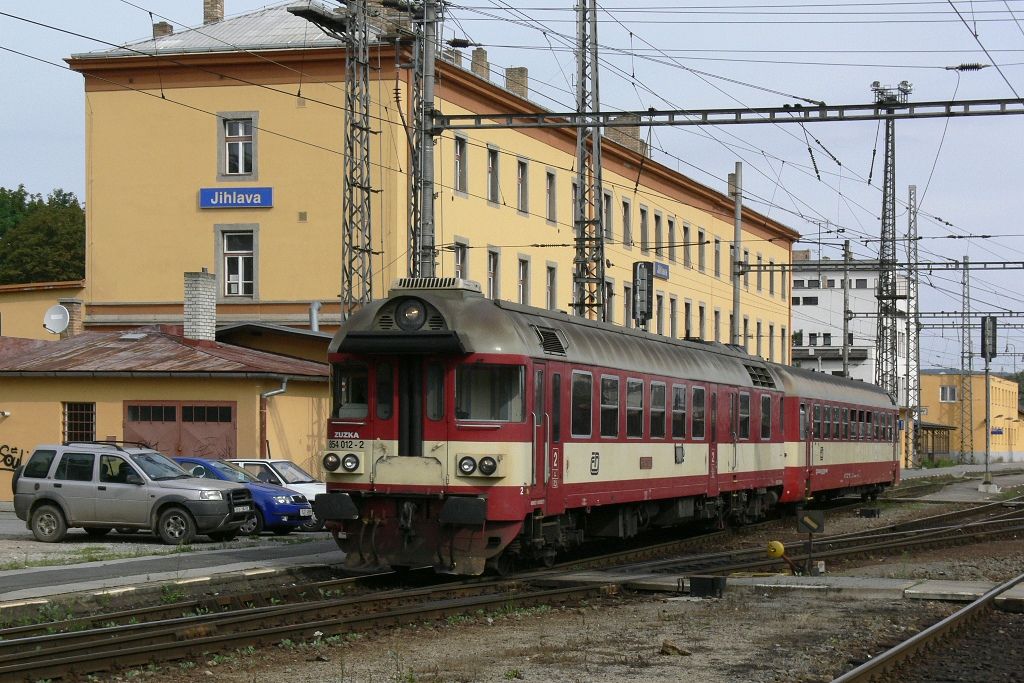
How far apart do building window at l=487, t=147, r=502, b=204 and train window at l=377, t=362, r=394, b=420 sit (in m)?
28.8

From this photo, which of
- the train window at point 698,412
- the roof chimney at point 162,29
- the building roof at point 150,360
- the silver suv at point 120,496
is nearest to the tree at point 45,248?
the roof chimney at point 162,29

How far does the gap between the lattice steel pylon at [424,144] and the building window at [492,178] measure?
55.8 ft

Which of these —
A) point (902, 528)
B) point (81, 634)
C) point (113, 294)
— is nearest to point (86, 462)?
point (81, 634)

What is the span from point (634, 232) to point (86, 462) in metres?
36.3

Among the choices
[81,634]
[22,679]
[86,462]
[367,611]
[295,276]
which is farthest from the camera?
[295,276]

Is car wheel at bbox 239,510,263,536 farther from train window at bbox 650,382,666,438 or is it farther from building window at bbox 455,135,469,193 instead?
building window at bbox 455,135,469,193

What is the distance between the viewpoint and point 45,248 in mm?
71438

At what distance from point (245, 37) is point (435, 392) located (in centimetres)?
3045

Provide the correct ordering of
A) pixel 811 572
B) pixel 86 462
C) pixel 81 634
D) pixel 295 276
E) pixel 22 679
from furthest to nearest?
pixel 295 276
pixel 86 462
pixel 811 572
pixel 81 634
pixel 22 679

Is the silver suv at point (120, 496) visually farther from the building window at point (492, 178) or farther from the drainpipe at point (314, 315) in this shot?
the building window at point (492, 178)

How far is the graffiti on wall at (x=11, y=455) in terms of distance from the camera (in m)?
33.1

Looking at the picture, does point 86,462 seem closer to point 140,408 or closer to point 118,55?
point 140,408

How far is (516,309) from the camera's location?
17703mm

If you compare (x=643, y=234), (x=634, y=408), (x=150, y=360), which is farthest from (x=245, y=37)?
(x=634, y=408)
